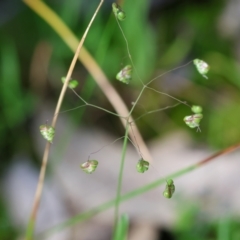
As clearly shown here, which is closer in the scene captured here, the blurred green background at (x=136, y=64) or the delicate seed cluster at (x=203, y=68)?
the delicate seed cluster at (x=203, y=68)

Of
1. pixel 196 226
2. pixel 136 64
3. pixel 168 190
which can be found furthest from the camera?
pixel 136 64

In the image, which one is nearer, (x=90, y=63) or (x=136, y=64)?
(x=90, y=63)

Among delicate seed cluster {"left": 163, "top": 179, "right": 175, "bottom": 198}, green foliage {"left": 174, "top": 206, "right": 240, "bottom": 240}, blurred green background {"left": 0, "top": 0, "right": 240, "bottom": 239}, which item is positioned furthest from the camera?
blurred green background {"left": 0, "top": 0, "right": 240, "bottom": 239}

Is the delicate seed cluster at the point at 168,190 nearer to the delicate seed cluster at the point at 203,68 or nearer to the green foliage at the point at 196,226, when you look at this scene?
the delicate seed cluster at the point at 203,68

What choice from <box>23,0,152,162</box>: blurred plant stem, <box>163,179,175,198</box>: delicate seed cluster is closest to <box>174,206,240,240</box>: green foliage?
<box>23,0,152,162</box>: blurred plant stem

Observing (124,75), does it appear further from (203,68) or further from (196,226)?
(196,226)

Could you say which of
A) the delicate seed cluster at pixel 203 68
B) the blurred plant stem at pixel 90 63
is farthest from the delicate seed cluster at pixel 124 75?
the blurred plant stem at pixel 90 63

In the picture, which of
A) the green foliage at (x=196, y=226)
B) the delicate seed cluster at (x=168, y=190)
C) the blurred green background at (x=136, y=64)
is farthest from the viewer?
the blurred green background at (x=136, y=64)

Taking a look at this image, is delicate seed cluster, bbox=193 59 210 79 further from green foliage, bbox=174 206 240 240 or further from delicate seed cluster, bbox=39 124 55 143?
green foliage, bbox=174 206 240 240

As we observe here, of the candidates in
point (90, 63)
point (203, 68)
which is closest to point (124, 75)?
point (203, 68)
